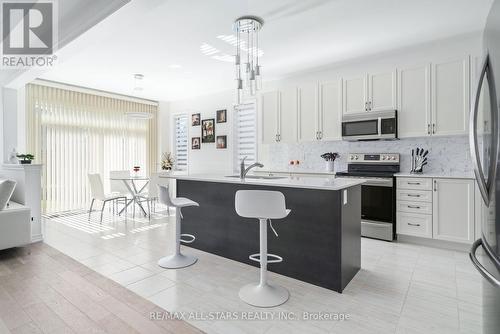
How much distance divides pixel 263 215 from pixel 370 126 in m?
2.64

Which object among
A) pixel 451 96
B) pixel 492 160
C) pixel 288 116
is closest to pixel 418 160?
pixel 451 96

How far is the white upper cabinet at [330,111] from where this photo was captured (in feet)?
14.1

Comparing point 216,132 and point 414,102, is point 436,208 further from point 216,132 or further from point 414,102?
point 216,132

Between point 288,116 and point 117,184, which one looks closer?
point 288,116

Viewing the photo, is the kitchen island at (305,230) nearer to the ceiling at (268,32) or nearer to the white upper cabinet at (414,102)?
the white upper cabinet at (414,102)

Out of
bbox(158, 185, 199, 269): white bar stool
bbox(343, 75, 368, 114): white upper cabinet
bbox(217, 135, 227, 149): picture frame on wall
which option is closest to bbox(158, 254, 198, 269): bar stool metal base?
bbox(158, 185, 199, 269): white bar stool

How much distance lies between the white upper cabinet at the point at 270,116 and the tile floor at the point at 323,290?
2406 mm

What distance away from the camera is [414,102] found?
3.70 metres

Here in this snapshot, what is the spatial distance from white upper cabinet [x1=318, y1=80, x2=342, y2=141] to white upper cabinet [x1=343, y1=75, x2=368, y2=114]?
0.09 meters

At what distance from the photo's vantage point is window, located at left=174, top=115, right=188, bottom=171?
23.2 ft

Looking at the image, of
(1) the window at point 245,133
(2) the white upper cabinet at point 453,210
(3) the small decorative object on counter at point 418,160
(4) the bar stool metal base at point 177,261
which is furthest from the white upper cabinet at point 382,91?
(4) the bar stool metal base at point 177,261

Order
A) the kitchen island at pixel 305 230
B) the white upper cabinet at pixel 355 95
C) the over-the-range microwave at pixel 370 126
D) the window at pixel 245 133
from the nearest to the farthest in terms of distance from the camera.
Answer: the kitchen island at pixel 305 230 < the over-the-range microwave at pixel 370 126 < the white upper cabinet at pixel 355 95 < the window at pixel 245 133

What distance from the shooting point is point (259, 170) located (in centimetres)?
511

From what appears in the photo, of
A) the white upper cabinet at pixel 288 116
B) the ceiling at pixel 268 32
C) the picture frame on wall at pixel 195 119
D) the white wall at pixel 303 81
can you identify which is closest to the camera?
the ceiling at pixel 268 32
